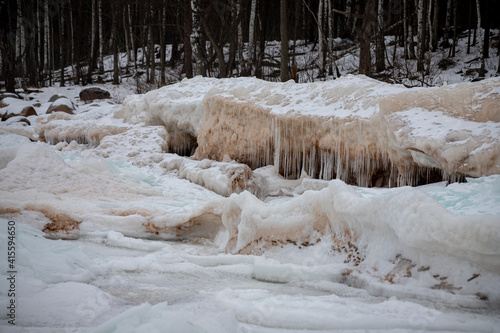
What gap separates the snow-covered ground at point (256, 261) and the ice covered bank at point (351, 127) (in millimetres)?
237

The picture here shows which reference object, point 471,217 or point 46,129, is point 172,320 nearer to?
point 471,217

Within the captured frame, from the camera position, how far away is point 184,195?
6059mm

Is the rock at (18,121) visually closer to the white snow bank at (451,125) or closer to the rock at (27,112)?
the rock at (27,112)

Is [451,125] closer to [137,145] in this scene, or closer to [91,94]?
[137,145]

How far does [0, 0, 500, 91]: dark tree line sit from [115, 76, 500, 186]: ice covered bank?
16.0 feet

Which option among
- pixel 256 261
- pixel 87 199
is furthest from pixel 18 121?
pixel 256 261

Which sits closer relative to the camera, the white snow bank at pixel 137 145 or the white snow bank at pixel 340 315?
the white snow bank at pixel 340 315

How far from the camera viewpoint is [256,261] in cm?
276

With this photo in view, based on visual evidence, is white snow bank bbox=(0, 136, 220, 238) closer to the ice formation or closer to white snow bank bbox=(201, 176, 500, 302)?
the ice formation

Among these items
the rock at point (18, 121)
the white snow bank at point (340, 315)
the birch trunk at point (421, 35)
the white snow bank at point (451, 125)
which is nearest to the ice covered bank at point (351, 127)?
the white snow bank at point (451, 125)

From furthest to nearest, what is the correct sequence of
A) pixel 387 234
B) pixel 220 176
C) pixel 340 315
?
1. pixel 220 176
2. pixel 387 234
3. pixel 340 315

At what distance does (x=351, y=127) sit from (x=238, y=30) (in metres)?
14.4

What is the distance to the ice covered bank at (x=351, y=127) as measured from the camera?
476 cm

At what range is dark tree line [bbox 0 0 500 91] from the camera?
13.9m
